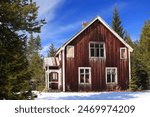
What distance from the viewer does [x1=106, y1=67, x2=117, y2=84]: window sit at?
40.8m

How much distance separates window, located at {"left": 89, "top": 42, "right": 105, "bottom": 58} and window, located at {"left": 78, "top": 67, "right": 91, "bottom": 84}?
1.83m

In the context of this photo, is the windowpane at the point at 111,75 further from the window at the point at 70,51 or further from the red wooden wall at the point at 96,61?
the window at the point at 70,51

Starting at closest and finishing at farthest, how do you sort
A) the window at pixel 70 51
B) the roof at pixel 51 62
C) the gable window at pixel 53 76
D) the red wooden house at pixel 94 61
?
the red wooden house at pixel 94 61 < the window at pixel 70 51 < the roof at pixel 51 62 < the gable window at pixel 53 76

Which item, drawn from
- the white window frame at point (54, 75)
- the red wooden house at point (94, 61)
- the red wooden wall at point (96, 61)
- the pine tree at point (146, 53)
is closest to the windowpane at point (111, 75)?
the red wooden house at point (94, 61)

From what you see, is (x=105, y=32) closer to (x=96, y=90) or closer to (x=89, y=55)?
(x=89, y=55)

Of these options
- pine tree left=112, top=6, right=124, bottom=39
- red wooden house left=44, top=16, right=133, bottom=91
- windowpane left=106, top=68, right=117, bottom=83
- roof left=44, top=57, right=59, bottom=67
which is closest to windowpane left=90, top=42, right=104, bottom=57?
red wooden house left=44, top=16, right=133, bottom=91

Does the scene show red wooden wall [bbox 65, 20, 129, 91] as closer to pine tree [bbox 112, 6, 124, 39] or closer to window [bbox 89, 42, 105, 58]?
window [bbox 89, 42, 105, 58]

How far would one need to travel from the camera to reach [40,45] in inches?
4614

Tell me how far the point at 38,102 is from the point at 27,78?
9112mm

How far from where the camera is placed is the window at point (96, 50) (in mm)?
40438

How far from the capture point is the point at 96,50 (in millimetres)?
40594

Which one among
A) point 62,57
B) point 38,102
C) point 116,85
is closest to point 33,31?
point 38,102

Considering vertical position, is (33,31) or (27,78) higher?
(33,31)

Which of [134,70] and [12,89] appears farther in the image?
[134,70]
